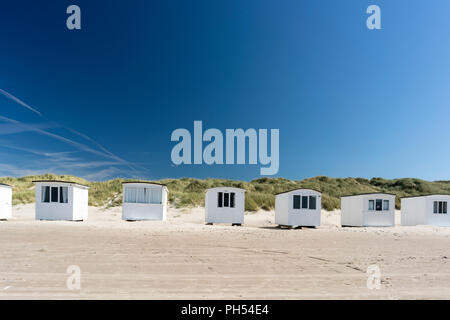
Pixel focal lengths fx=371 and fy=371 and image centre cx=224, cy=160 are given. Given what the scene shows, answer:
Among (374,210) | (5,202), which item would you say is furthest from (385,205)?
(5,202)

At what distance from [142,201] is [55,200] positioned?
5124 millimetres

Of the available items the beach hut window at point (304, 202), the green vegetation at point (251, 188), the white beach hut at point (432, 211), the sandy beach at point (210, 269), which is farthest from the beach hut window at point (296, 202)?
the green vegetation at point (251, 188)

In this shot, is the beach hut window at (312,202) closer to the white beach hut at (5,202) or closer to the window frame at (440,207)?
the window frame at (440,207)

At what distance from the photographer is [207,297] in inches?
241

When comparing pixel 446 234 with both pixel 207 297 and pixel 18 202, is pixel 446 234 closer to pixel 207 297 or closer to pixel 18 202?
pixel 207 297

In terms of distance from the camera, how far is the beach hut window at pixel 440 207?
26094 millimetres

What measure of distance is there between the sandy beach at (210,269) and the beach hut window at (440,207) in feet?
47.3

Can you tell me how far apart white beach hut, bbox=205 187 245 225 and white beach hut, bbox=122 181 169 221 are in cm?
303

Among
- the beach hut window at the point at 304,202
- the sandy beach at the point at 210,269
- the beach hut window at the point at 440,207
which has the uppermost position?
the beach hut window at the point at 304,202

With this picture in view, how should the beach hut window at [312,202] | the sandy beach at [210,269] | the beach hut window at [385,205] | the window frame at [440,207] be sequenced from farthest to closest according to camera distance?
the window frame at [440,207], the beach hut window at [385,205], the beach hut window at [312,202], the sandy beach at [210,269]

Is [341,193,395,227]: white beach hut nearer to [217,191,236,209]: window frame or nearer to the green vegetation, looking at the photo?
[217,191,236,209]: window frame
